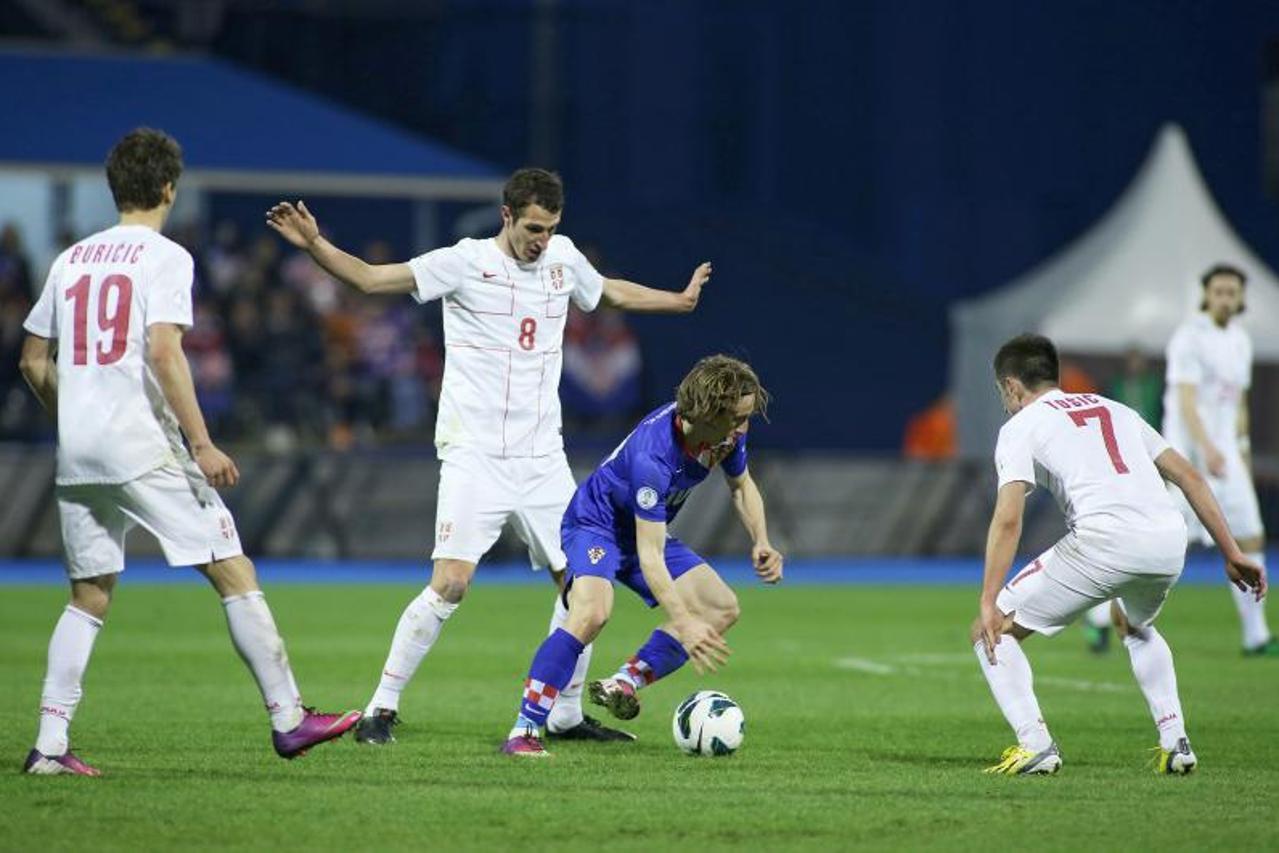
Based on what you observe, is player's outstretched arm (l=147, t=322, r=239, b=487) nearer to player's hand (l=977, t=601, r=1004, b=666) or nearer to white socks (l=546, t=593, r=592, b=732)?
white socks (l=546, t=593, r=592, b=732)

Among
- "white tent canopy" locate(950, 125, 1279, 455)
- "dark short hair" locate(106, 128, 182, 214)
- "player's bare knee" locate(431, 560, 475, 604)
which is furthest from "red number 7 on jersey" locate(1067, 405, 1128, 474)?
"white tent canopy" locate(950, 125, 1279, 455)

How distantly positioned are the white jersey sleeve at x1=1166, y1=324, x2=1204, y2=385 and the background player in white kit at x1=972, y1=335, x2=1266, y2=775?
5.75 metres

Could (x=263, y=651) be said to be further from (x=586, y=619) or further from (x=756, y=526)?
(x=756, y=526)

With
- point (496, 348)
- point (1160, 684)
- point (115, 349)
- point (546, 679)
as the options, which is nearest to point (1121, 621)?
point (1160, 684)

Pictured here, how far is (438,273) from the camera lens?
32.1ft

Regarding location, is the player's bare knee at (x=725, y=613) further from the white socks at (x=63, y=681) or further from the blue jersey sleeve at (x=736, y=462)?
the white socks at (x=63, y=681)

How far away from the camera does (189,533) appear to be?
800 cm

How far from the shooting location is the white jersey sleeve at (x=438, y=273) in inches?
383

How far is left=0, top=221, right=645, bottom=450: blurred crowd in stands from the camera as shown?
23.4 metres

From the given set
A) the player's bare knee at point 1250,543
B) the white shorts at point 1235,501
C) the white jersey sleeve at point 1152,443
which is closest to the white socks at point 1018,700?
the white jersey sleeve at point 1152,443

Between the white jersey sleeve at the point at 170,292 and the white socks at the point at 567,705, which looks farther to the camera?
the white socks at the point at 567,705

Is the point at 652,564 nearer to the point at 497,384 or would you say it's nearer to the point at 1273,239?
the point at 497,384

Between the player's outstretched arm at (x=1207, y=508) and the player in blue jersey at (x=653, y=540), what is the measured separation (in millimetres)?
1587

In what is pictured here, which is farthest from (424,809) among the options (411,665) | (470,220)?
(470,220)
